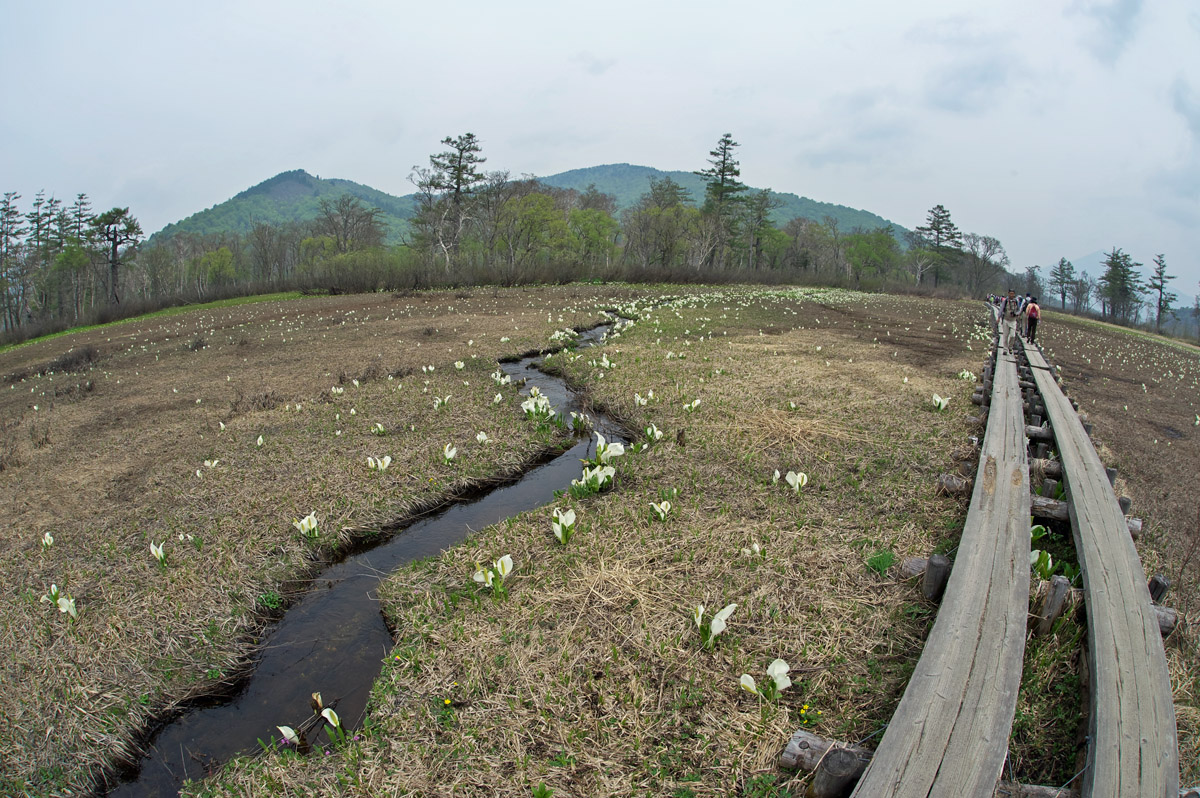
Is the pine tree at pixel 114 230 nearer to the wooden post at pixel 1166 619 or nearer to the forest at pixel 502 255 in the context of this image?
the forest at pixel 502 255

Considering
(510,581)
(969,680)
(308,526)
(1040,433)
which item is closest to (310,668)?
(510,581)

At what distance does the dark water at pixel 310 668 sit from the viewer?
317 cm

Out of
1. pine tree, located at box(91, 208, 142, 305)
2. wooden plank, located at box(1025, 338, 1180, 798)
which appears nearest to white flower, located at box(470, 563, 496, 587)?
wooden plank, located at box(1025, 338, 1180, 798)

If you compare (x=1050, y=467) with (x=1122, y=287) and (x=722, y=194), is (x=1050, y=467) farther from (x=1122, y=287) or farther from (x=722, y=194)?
(x=1122, y=287)

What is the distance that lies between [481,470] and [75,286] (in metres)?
70.9

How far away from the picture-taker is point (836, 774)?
216cm

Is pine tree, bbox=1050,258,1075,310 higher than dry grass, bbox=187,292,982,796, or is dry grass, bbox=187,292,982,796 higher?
pine tree, bbox=1050,258,1075,310

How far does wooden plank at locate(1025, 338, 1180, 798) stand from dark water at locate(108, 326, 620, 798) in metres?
3.63

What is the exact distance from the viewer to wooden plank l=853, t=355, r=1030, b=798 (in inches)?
82.2

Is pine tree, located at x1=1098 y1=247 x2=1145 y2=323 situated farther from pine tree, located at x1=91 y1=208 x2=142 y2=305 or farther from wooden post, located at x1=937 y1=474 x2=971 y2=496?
pine tree, located at x1=91 y1=208 x2=142 y2=305

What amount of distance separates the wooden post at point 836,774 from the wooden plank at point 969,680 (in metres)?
0.08

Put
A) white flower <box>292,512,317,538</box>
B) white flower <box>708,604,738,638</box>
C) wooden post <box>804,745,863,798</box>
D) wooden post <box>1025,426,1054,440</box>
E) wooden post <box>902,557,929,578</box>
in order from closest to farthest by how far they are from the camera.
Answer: wooden post <box>804,745,863,798</box>
white flower <box>708,604,738,638</box>
wooden post <box>902,557,929,578</box>
white flower <box>292,512,317,538</box>
wooden post <box>1025,426,1054,440</box>

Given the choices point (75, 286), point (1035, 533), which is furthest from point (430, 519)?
point (75, 286)

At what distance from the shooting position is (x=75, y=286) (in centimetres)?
5453
